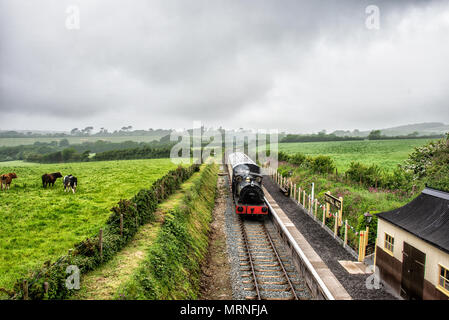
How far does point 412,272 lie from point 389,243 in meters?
1.42

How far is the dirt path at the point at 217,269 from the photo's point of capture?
1002 centimetres

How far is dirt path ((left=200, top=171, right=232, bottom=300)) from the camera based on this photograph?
10023 millimetres

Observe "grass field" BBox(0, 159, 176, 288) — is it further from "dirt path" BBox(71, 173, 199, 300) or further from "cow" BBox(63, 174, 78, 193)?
"dirt path" BBox(71, 173, 199, 300)

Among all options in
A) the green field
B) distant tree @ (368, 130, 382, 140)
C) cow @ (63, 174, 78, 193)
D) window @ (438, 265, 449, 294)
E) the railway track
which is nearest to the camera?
window @ (438, 265, 449, 294)

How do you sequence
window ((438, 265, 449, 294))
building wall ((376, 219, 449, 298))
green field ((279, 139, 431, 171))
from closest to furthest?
window ((438, 265, 449, 294))
building wall ((376, 219, 449, 298))
green field ((279, 139, 431, 171))

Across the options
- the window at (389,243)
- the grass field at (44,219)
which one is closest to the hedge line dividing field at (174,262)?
the grass field at (44,219)

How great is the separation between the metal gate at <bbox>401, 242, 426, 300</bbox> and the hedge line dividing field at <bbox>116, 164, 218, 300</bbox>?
704 centimetres

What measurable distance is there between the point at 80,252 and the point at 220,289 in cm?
540

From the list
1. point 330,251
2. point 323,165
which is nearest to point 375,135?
point 323,165

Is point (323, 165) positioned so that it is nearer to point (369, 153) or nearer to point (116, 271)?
point (116, 271)

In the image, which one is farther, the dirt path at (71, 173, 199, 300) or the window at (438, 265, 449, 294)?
the dirt path at (71, 173, 199, 300)

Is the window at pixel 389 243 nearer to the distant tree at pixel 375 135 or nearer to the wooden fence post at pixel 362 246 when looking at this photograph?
the wooden fence post at pixel 362 246

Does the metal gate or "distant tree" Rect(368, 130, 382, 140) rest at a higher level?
"distant tree" Rect(368, 130, 382, 140)

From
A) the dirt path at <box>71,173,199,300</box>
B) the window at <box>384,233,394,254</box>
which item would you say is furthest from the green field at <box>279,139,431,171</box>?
the dirt path at <box>71,173,199,300</box>
